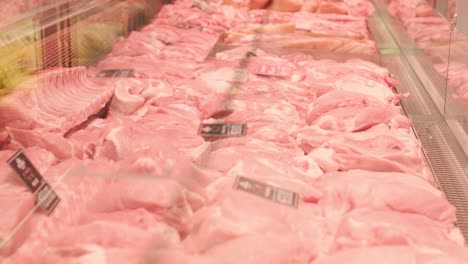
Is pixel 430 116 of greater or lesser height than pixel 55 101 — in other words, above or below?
below

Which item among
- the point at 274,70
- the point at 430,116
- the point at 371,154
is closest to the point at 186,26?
the point at 274,70

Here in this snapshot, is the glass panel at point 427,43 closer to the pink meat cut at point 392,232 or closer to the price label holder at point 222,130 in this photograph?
the price label holder at point 222,130

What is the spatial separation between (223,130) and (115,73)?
3.94 ft

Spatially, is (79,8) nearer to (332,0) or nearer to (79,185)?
(79,185)

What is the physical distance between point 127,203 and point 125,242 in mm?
249

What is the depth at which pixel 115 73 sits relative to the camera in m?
3.79

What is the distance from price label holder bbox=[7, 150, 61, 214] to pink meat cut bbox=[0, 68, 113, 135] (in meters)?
0.73

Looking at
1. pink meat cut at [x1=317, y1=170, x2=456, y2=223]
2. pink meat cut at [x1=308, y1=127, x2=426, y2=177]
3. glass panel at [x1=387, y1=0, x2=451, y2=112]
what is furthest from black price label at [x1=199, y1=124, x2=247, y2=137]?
glass panel at [x1=387, y1=0, x2=451, y2=112]

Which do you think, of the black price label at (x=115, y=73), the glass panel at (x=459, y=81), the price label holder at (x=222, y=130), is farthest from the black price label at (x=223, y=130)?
the glass panel at (x=459, y=81)

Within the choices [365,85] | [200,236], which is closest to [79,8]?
[365,85]

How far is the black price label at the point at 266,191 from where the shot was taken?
2061 millimetres

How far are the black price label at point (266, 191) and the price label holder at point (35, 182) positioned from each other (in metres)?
0.62

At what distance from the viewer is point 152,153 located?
2266mm

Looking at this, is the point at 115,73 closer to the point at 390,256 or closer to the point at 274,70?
the point at 274,70
